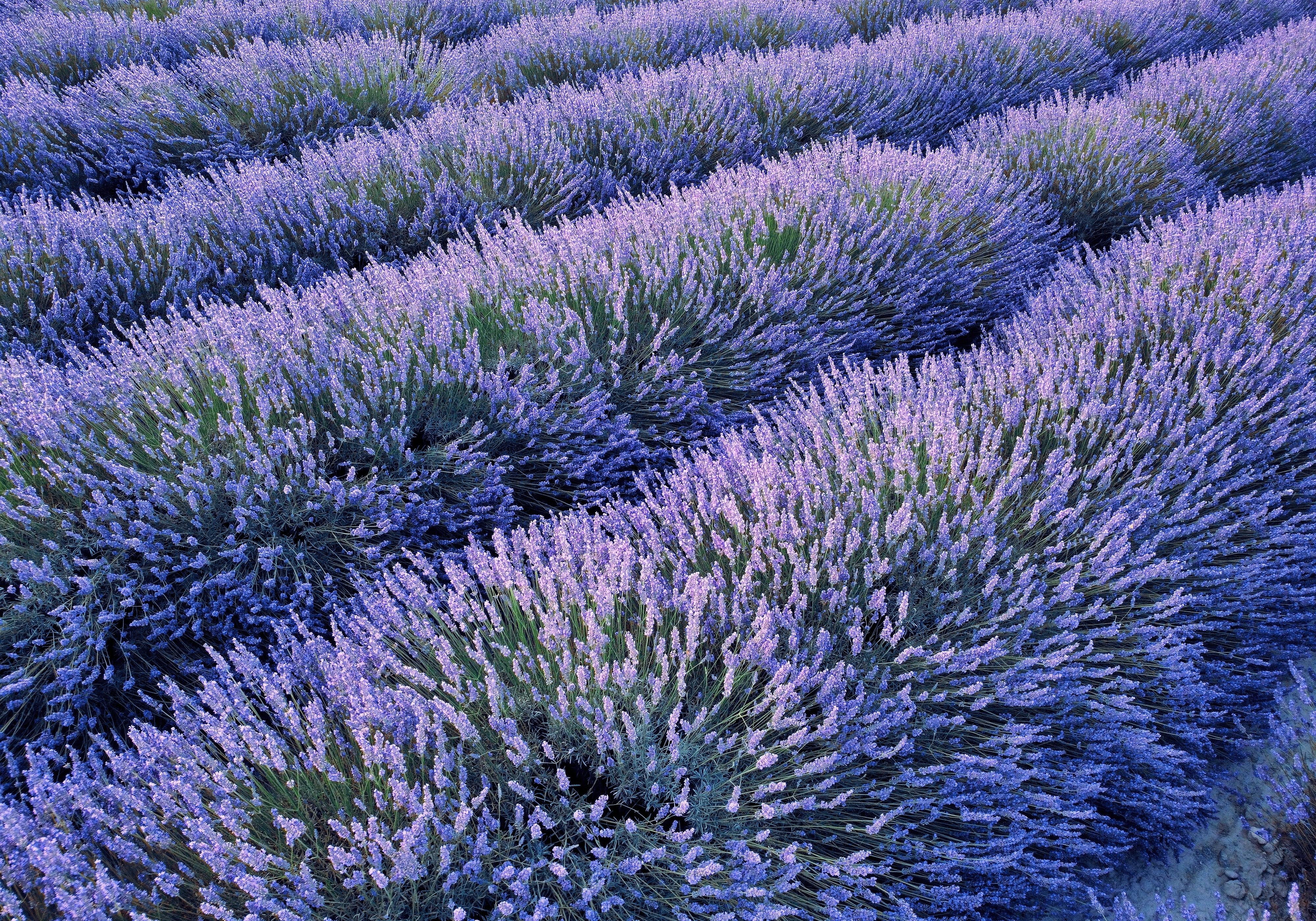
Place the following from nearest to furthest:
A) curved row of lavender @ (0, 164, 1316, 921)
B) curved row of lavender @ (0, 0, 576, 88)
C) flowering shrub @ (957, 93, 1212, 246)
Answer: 1. curved row of lavender @ (0, 164, 1316, 921)
2. flowering shrub @ (957, 93, 1212, 246)
3. curved row of lavender @ (0, 0, 576, 88)

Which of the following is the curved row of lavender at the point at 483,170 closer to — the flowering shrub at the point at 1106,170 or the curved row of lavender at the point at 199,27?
the flowering shrub at the point at 1106,170

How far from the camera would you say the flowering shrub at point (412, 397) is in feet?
6.81

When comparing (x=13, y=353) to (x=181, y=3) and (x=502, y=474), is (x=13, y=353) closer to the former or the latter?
(x=502, y=474)

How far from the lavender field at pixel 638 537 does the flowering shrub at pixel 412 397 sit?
20 millimetres

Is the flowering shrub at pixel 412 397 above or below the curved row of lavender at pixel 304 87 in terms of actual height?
below

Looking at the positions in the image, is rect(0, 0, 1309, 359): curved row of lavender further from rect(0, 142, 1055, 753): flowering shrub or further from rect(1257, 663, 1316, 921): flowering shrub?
rect(1257, 663, 1316, 921): flowering shrub

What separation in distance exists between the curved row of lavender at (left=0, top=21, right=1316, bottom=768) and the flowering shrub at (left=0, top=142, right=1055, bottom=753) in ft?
0.03

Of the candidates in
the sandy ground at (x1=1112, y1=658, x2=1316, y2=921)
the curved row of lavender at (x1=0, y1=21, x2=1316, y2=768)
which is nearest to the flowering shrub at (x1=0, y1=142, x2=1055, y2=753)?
the curved row of lavender at (x1=0, y1=21, x2=1316, y2=768)

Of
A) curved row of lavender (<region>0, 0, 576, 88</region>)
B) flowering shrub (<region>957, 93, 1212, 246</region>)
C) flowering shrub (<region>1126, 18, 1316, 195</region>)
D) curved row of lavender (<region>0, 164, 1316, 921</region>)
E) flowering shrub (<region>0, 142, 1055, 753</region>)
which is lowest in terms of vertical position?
curved row of lavender (<region>0, 164, 1316, 921</region>)

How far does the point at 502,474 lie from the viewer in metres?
2.57

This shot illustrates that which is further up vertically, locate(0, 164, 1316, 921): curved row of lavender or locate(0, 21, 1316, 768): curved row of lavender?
locate(0, 21, 1316, 768): curved row of lavender

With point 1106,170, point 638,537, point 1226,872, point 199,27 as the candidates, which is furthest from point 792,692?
point 199,27

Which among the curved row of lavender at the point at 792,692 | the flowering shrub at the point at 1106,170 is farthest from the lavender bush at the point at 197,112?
the flowering shrub at the point at 1106,170

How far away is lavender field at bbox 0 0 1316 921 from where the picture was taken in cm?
155
